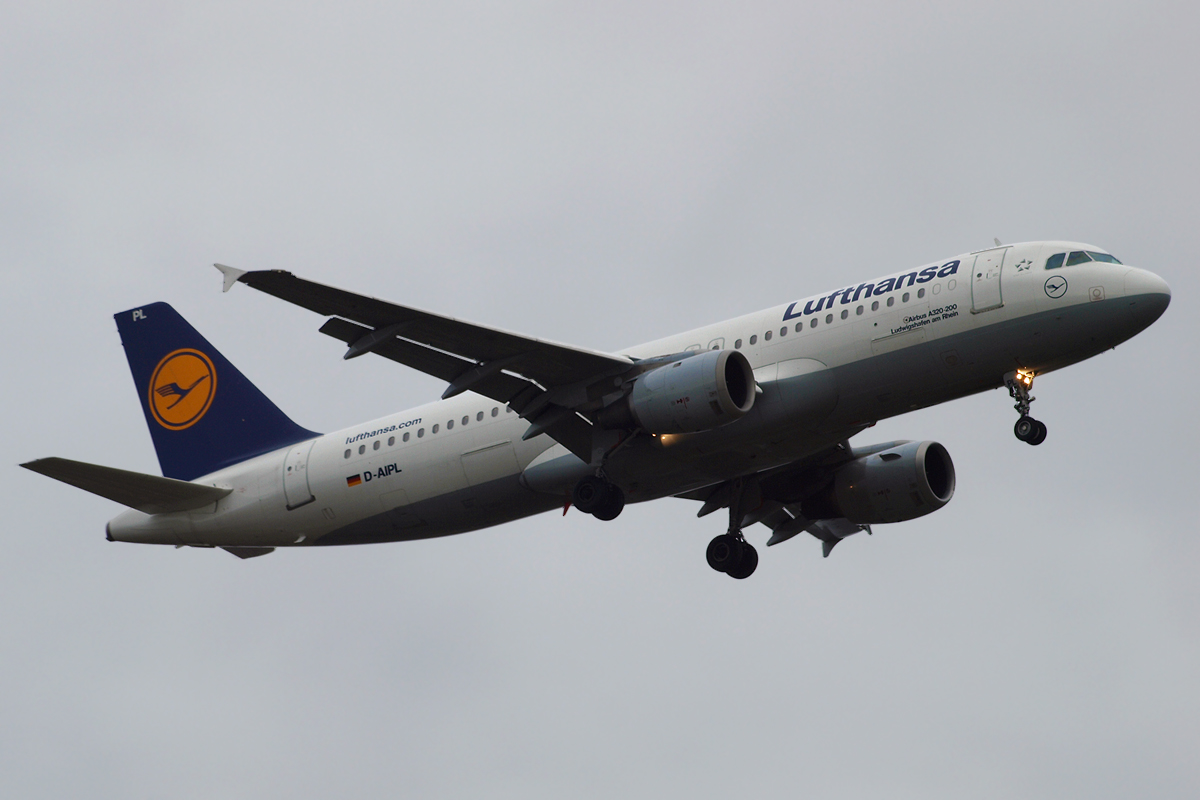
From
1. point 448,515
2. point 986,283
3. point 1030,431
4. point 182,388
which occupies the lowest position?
point 448,515

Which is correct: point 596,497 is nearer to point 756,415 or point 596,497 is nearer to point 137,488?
point 756,415

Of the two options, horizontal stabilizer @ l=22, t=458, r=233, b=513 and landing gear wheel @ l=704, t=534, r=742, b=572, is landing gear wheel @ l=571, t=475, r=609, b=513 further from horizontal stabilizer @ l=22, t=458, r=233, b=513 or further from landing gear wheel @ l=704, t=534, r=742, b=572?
horizontal stabilizer @ l=22, t=458, r=233, b=513

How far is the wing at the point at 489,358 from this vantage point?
88.8 feet

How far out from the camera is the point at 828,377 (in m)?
28.0

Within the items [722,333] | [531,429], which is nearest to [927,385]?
[722,333]

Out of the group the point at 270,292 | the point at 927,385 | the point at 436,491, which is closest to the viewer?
the point at 270,292

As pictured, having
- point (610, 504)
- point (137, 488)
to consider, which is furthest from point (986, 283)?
point (137, 488)

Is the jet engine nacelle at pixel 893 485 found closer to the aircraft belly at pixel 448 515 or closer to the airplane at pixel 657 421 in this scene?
the airplane at pixel 657 421

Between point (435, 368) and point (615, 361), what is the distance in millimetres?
3744

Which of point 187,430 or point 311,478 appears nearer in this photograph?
point 311,478

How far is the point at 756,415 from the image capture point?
28484 mm

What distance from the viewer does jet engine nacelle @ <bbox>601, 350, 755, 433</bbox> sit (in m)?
27.4

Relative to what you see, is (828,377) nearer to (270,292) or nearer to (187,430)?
(270,292)

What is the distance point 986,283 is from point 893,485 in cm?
742
